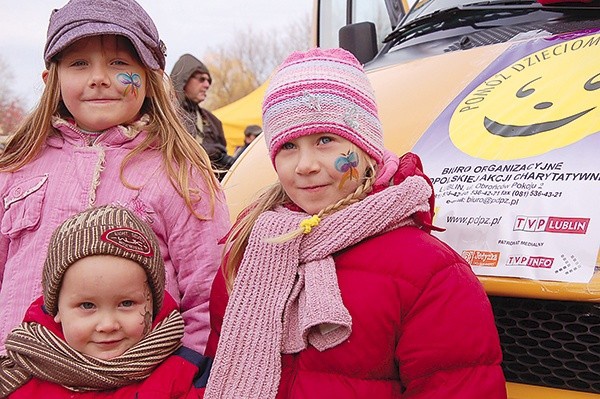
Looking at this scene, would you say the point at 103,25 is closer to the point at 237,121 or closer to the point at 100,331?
the point at 100,331

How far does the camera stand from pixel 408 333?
2051mm

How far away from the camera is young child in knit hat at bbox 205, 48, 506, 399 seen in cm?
204

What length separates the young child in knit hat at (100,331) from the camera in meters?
2.31

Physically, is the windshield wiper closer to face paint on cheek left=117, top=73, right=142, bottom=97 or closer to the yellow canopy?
face paint on cheek left=117, top=73, right=142, bottom=97

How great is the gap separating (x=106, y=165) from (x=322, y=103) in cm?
86

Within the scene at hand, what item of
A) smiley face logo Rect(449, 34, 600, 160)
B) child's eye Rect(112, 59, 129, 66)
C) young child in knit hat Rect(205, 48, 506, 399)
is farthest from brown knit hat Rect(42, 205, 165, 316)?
smiley face logo Rect(449, 34, 600, 160)

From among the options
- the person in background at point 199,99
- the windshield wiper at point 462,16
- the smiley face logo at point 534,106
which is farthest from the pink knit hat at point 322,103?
the person in background at point 199,99

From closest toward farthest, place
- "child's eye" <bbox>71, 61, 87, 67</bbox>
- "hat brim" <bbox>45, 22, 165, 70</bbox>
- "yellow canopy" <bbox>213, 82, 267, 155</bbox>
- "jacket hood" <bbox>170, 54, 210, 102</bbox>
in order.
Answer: "hat brim" <bbox>45, 22, 165, 70</bbox>, "child's eye" <bbox>71, 61, 87, 67</bbox>, "jacket hood" <bbox>170, 54, 210, 102</bbox>, "yellow canopy" <bbox>213, 82, 267, 155</bbox>

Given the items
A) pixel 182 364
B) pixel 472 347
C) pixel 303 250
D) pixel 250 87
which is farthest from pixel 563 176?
pixel 250 87

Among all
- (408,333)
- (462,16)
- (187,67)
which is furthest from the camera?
(187,67)

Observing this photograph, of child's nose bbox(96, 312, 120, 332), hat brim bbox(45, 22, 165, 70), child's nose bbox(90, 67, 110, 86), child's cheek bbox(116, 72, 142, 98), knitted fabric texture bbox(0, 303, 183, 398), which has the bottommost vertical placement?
knitted fabric texture bbox(0, 303, 183, 398)

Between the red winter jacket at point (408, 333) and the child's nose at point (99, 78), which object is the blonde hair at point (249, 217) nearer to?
the red winter jacket at point (408, 333)

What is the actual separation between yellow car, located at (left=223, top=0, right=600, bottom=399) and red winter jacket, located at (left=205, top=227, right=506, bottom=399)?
0.80ft

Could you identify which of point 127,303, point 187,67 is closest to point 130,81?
point 127,303
